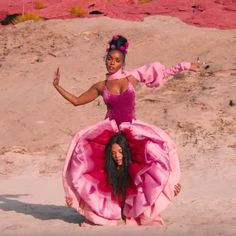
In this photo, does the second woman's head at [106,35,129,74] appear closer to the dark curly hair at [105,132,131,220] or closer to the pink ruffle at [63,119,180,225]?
the pink ruffle at [63,119,180,225]

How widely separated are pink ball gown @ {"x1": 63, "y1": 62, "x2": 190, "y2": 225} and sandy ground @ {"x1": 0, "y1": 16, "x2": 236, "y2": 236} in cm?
18

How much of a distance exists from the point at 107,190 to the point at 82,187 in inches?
10.4

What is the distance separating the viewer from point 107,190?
9352 millimetres

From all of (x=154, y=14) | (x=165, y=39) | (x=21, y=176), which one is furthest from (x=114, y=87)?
(x=154, y=14)

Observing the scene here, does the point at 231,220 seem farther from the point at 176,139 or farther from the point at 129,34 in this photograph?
the point at 129,34

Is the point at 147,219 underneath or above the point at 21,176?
above

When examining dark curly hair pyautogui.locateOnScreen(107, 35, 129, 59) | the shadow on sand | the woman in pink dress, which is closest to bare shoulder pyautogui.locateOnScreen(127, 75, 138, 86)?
the woman in pink dress

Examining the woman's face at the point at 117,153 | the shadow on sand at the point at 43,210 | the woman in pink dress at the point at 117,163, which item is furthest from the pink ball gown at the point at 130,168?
the shadow on sand at the point at 43,210

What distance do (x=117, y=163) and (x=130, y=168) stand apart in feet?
0.47

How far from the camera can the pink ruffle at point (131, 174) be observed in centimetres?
914

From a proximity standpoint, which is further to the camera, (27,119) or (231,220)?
(27,119)

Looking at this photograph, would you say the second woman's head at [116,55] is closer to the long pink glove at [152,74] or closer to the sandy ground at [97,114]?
the long pink glove at [152,74]

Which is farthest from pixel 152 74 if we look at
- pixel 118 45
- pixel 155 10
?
Result: pixel 155 10

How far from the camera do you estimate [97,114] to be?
17422 millimetres
